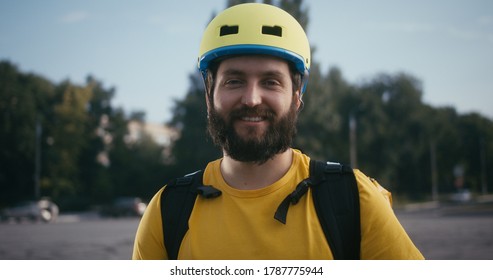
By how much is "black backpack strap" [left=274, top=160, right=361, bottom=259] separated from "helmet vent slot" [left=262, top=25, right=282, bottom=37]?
1.84 feet

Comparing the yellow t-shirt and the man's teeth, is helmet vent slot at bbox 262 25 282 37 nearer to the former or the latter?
the man's teeth

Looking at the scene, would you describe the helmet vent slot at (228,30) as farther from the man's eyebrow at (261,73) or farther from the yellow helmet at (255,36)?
the man's eyebrow at (261,73)

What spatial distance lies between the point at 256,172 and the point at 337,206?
1.19 ft

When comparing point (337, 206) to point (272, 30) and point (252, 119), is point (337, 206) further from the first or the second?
point (272, 30)

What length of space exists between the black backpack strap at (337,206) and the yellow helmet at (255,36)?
476 mm

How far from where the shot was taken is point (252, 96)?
5.84 ft

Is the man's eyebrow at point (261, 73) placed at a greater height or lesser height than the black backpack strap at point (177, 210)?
greater

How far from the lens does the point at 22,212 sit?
809 inches

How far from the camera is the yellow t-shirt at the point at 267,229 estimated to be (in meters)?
1.65

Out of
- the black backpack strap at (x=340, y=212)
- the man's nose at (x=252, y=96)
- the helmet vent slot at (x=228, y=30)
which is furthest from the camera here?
the helmet vent slot at (x=228, y=30)

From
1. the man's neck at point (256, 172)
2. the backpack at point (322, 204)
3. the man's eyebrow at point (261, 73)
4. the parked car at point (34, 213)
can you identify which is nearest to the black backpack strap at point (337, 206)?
the backpack at point (322, 204)

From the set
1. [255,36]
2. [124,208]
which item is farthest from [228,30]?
[124,208]
